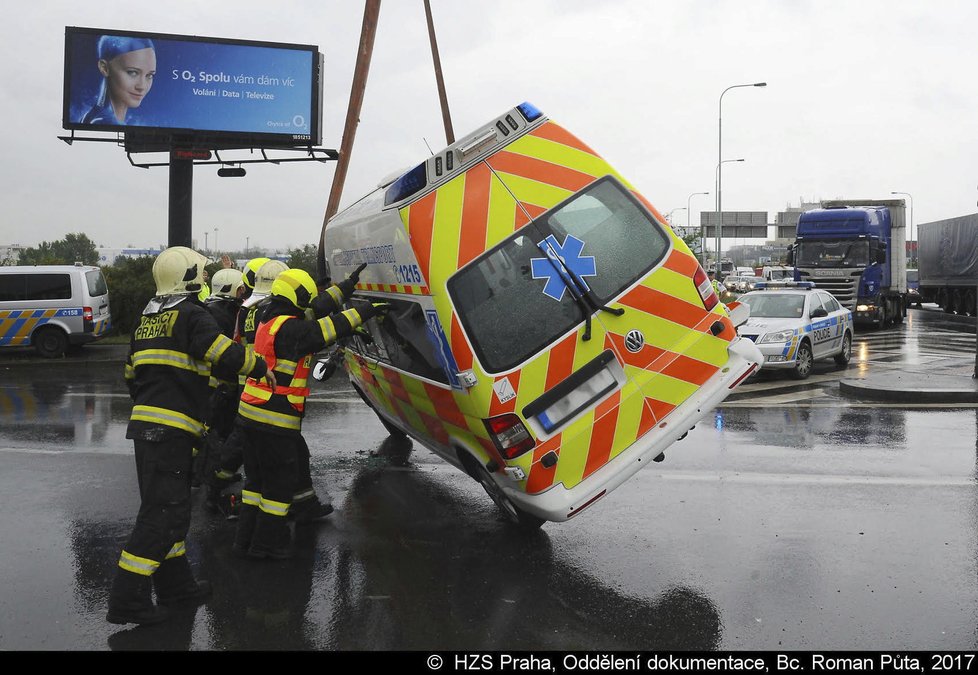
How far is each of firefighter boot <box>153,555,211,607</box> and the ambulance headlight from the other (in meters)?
10.4

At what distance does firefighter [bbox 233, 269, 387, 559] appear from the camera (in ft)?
18.1

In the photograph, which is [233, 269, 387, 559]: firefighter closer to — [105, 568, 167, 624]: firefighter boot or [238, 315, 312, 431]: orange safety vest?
[238, 315, 312, 431]: orange safety vest

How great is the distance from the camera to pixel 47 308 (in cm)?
1739

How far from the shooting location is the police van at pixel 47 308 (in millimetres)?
17250

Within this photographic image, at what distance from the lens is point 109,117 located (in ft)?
68.5

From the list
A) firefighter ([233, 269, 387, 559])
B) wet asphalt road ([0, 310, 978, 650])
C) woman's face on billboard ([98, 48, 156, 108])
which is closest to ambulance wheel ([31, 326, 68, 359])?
woman's face on billboard ([98, 48, 156, 108])

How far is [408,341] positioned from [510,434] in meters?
1.24

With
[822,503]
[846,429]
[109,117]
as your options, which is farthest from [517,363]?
[109,117]

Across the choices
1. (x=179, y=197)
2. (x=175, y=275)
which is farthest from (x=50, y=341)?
(x=175, y=275)

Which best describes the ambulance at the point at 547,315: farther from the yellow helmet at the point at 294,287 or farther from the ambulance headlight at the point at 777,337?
the ambulance headlight at the point at 777,337

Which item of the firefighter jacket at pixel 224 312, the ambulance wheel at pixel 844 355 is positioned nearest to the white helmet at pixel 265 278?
the firefighter jacket at pixel 224 312

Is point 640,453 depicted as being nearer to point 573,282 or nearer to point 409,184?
point 573,282
